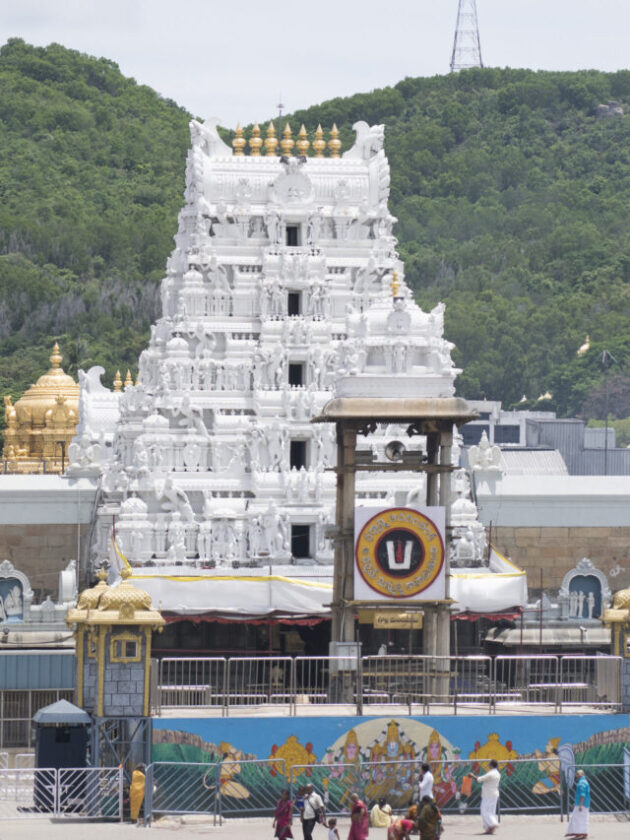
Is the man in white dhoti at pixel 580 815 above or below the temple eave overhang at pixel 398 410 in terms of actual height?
below

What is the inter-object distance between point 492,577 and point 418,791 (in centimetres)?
3375

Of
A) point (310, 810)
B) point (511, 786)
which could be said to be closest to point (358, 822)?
point (310, 810)

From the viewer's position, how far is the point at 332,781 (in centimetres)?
6244

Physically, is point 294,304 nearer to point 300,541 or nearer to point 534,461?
point 300,541

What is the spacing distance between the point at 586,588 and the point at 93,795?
1813 inches

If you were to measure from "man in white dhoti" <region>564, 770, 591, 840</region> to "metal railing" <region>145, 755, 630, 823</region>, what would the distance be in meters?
3.71

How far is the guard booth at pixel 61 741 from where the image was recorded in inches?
2462

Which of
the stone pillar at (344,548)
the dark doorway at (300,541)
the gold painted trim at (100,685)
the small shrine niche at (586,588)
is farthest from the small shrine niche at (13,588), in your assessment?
the gold painted trim at (100,685)

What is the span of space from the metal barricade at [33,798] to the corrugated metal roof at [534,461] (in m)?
76.9

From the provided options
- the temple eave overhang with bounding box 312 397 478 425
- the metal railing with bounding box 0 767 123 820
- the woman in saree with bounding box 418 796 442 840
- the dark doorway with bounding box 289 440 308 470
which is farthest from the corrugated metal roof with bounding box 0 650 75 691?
the woman in saree with bounding box 418 796 442 840

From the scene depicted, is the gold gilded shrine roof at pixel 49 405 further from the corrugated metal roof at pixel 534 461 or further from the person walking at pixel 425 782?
the person walking at pixel 425 782

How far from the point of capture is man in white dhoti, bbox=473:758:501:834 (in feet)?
196

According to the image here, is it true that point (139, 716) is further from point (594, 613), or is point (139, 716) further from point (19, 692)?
point (594, 613)

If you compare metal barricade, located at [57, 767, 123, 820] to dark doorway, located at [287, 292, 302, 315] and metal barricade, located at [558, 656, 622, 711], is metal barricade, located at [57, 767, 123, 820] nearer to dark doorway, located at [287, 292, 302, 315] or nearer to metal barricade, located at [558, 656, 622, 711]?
metal barricade, located at [558, 656, 622, 711]
